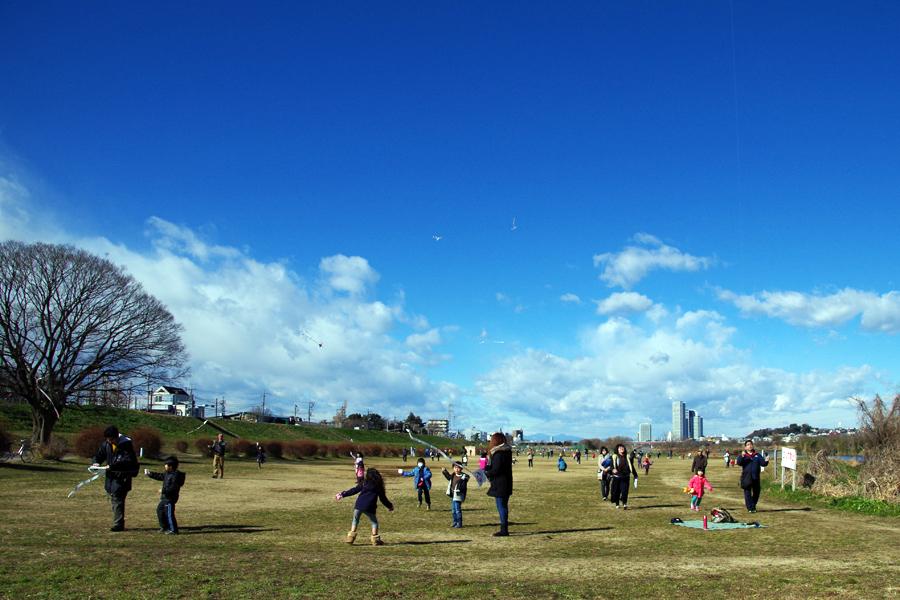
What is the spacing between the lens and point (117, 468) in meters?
11.3

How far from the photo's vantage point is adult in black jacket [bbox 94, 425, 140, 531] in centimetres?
1127

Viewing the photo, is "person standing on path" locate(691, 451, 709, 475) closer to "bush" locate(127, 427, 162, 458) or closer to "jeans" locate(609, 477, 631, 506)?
"jeans" locate(609, 477, 631, 506)

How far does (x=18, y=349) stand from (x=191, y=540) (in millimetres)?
31423

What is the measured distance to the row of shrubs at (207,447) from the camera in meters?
33.1

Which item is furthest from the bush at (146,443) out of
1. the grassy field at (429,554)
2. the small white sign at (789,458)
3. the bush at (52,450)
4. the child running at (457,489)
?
the small white sign at (789,458)

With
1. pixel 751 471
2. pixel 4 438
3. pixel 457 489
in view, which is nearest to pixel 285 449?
pixel 4 438

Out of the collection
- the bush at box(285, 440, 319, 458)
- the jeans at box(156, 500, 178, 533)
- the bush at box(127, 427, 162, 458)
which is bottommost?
the bush at box(285, 440, 319, 458)

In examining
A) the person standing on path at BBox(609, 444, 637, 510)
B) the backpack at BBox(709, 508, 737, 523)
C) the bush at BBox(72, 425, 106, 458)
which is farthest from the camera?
the bush at BBox(72, 425, 106, 458)

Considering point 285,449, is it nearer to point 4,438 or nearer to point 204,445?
point 204,445

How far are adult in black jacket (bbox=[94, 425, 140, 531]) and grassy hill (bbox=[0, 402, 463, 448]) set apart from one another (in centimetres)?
2334

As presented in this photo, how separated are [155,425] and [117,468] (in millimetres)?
60155

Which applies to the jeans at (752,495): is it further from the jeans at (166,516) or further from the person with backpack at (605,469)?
the jeans at (166,516)

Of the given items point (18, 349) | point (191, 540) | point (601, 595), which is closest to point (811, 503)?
point (601, 595)

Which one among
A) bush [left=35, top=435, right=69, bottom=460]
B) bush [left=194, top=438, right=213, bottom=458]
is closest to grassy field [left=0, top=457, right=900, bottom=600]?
bush [left=35, top=435, right=69, bottom=460]
